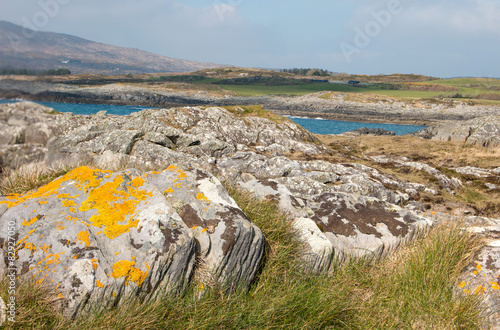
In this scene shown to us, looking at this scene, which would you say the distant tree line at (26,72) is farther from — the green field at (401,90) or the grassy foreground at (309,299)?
the green field at (401,90)

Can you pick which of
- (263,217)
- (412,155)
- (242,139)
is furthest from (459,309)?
(412,155)

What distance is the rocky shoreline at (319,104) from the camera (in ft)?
260

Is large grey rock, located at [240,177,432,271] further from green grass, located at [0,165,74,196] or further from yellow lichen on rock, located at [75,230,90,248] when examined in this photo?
green grass, located at [0,165,74,196]

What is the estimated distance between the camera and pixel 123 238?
3.65m

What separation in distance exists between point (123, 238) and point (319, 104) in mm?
96229

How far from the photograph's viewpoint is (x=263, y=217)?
477 centimetres

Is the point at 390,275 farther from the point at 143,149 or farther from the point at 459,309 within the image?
the point at 143,149

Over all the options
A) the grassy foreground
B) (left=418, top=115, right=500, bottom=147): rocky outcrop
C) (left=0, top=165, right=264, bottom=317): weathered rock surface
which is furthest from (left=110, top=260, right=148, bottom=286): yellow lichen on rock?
(left=418, top=115, right=500, bottom=147): rocky outcrop

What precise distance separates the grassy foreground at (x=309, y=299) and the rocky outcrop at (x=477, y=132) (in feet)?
116

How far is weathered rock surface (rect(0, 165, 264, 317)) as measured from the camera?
3.16 metres

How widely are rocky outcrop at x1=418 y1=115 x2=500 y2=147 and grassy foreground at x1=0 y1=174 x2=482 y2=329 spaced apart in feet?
116

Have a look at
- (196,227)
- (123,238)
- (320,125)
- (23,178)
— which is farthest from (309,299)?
(320,125)

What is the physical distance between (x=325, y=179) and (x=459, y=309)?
29.1ft

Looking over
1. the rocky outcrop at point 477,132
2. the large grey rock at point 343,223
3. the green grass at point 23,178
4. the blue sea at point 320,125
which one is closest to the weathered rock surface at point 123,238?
the green grass at point 23,178
